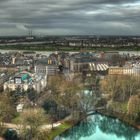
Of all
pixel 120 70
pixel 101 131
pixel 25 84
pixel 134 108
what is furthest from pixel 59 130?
pixel 120 70

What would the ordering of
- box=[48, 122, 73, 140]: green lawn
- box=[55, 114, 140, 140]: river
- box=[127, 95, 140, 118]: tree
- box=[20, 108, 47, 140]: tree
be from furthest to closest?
box=[127, 95, 140, 118]: tree < box=[55, 114, 140, 140]: river < box=[48, 122, 73, 140]: green lawn < box=[20, 108, 47, 140]: tree

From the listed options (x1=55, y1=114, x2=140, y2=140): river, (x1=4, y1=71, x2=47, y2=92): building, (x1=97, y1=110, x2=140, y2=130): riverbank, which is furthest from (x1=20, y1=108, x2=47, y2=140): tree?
(x1=4, y1=71, x2=47, y2=92): building

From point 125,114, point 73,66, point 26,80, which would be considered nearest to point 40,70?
point 73,66

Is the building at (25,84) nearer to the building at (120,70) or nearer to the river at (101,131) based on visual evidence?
the river at (101,131)

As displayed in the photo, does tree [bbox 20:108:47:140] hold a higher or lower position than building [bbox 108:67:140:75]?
higher

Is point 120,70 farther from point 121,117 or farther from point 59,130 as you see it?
point 59,130

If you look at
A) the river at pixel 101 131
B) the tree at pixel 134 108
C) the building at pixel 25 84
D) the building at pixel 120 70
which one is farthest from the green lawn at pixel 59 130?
the building at pixel 120 70

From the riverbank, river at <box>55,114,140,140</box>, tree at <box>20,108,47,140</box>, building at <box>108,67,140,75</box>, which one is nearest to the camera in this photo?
tree at <box>20,108,47,140</box>

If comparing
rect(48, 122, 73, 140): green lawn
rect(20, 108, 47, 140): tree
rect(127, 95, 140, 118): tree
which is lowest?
rect(48, 122, 73, 140): green lawn

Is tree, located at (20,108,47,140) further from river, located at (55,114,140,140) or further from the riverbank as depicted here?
the riverbank
